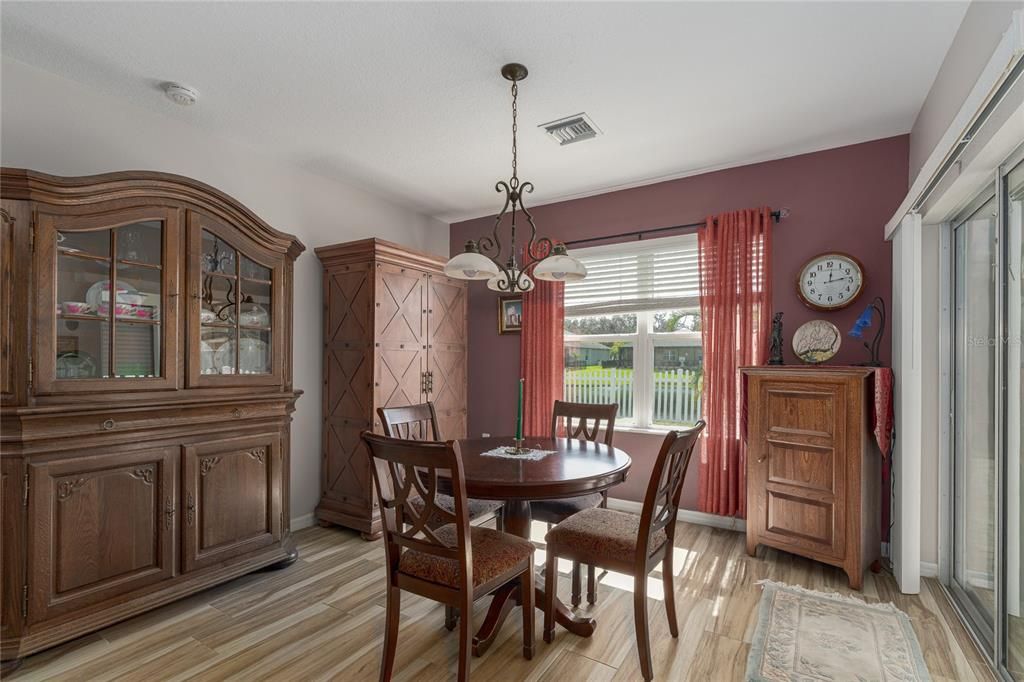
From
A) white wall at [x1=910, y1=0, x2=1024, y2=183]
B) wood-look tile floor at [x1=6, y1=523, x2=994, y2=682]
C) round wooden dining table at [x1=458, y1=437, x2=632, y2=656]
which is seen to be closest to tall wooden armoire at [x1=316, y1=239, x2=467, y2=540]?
wood-look tile floor at [x1=6, y1=523, x2=994, y2=682]

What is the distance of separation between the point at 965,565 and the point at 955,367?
100 cm

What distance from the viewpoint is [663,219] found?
398 centimetres

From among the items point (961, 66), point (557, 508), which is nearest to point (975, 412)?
point (961, 66)

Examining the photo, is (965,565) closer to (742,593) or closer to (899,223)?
(742,593)

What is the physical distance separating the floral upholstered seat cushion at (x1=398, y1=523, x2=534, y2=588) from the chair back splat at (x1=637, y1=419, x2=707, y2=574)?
0.47 m

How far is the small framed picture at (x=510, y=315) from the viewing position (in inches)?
185

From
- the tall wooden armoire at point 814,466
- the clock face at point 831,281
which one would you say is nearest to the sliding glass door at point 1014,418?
Result: the tall wooden armoire at point 814,466

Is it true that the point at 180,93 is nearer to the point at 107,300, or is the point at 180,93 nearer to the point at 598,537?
the point at 107,300

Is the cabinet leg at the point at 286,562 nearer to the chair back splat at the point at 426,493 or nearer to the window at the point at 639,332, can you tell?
the chair back splat at the point at 426,493

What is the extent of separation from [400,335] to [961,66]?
134 inches

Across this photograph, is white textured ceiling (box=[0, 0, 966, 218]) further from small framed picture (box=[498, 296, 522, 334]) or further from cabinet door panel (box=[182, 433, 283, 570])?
cabinet door panel (box=[182, 433, 283, 570])

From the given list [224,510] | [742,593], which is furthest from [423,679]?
[742,593]

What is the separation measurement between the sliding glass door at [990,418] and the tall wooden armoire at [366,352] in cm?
330

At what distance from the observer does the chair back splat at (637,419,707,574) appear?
194 centimetres
